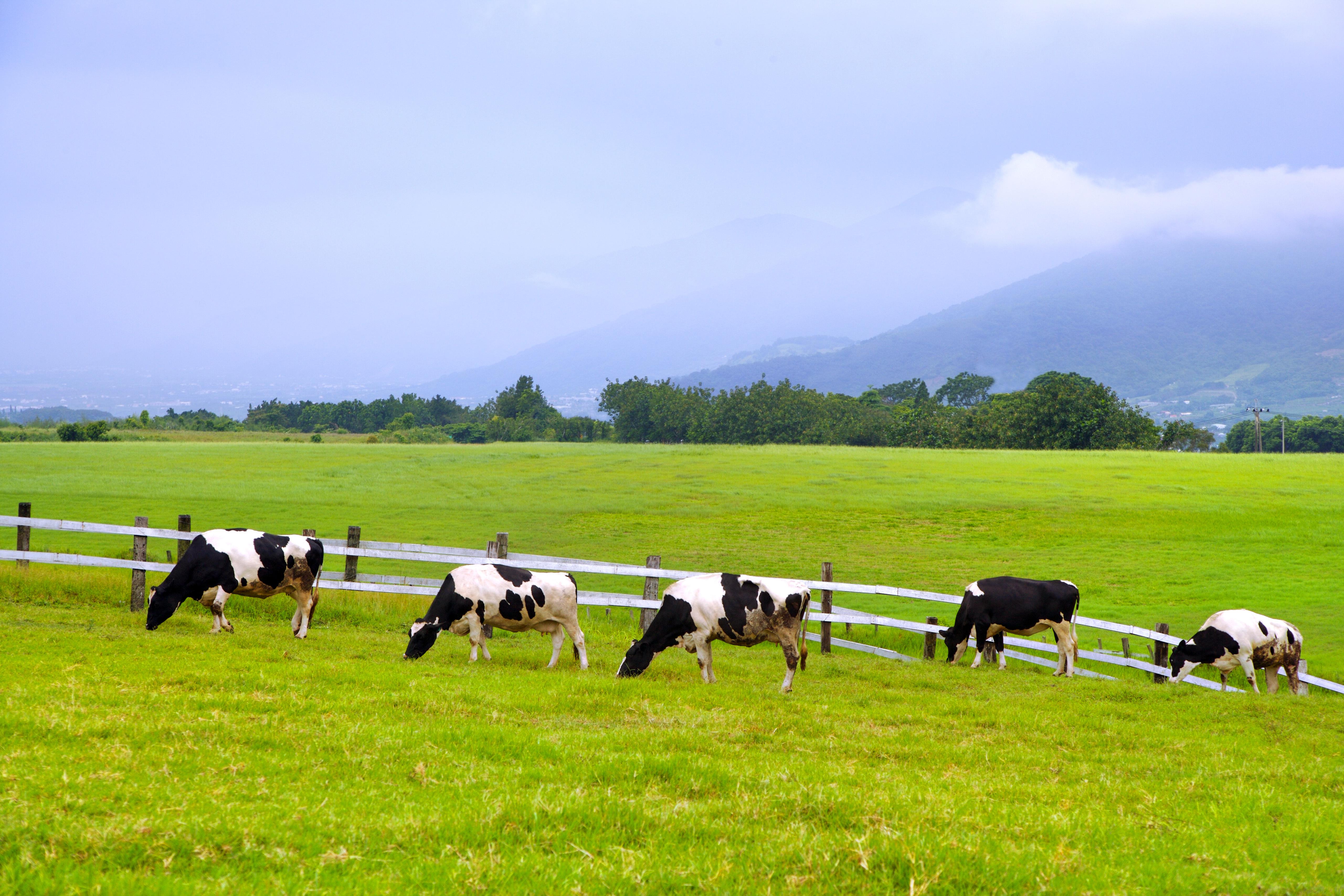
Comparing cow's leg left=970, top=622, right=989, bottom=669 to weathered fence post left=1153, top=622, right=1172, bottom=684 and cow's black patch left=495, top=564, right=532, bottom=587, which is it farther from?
cow's black patch left=495, top=564, right=532, bottom=587

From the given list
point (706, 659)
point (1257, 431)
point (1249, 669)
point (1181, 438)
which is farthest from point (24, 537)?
point (1257, 431)

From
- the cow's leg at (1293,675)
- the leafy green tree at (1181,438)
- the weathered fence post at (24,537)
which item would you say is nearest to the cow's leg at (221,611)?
the weathered fence post at (24,537)

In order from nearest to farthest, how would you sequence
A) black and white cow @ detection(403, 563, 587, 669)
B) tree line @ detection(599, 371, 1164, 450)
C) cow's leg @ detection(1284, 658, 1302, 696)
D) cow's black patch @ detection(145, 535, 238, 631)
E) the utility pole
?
black and white cow @ detection(403, 563, 587, 669) → cow's black patch @ detection(145, 535, 238, 631) → cow's leg @ detection(1284, 658, 1302, 696) → tree line @ detection(599, 371, 1164, 450) → the utility pole

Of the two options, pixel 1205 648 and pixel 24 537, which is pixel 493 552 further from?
pixel 1205 648

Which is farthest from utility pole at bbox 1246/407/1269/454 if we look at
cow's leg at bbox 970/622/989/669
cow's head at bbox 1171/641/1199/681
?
cow's leg at bbox 970/622/989/669

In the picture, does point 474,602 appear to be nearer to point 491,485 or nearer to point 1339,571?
point 1339,571

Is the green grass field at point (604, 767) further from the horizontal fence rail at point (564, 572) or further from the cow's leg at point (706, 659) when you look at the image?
the horizontal fence rail at point (564, 572)

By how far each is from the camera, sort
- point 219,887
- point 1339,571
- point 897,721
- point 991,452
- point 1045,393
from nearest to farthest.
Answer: point 219,887 → point 897,721 → point 1339,571 → point 991,452 → point 1045,393

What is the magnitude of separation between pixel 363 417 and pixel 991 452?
140 meters

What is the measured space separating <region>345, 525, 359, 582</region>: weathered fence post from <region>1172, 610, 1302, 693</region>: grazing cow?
16.1 meters

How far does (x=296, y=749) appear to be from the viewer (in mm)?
8516

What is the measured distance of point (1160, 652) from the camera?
65.0 feet

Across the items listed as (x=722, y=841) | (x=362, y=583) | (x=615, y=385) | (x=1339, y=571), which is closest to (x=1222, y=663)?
(x=722, y=841)

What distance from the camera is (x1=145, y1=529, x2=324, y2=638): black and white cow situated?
15797mm
